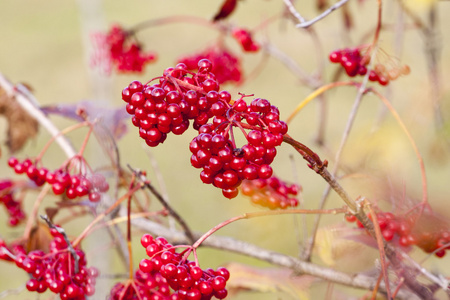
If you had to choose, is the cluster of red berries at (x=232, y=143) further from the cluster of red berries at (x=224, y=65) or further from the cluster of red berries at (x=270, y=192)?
the cluster of red berries at (x=224, y=65)

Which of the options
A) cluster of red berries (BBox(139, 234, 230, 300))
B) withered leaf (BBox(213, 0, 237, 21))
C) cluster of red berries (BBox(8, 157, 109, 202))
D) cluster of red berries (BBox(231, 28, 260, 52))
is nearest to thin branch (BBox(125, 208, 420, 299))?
cluster of red berries (BBox(8, 157, 109, 202))

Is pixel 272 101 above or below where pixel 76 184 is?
below

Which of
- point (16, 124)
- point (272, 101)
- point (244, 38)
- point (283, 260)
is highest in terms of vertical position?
point (244, 38)

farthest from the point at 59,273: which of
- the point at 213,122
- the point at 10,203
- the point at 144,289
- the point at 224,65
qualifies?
the point at 224,65

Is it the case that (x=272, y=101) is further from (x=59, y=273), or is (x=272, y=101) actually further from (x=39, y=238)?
(x=59, y=273)

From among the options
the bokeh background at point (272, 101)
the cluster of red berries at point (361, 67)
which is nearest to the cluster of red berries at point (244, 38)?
the bokeh background at point (272, 101)

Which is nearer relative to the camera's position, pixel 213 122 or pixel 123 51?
pixel 213 122

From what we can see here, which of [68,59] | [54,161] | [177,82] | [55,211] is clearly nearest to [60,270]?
[55,211]

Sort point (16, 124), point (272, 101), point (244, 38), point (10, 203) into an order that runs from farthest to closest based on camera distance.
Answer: point (272, 101) < point (244, 38) < point (16, 124) < point (10, 203)
